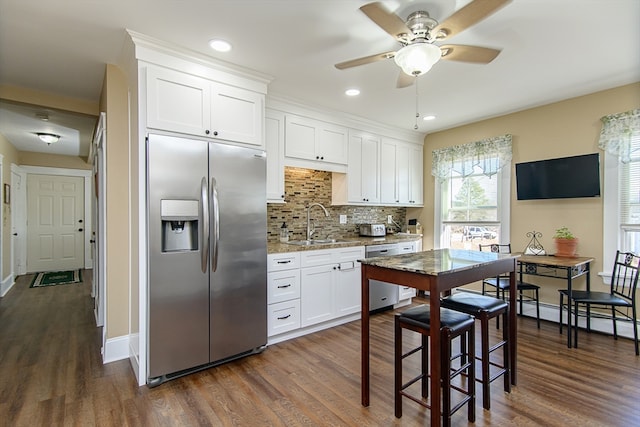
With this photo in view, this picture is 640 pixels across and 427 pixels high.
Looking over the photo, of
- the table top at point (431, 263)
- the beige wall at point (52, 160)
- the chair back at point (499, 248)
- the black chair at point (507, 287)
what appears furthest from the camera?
the beige wall at point (52, 160)

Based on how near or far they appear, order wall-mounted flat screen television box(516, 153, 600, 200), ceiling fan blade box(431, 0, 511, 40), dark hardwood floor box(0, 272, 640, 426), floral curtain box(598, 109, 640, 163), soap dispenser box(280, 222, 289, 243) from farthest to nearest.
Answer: soap dispenser box(280, 222, 289, 243), wall-mounted flat screen television box(516, 153, 600, 200), floral curtain box(598, 109, 640, 163), dark hardwood floor box(0, 272, 640, 426), ceiling fan blade box(431, 0, 511, 40)

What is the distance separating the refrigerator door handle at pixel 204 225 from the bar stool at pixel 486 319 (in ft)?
5.90

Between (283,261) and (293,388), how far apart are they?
112 cm

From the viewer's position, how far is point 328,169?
156 inches

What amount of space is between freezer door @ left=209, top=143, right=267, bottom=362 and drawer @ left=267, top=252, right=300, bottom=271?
0.13m

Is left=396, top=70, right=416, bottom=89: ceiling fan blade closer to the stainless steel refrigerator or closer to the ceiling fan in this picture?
the ceiling fan

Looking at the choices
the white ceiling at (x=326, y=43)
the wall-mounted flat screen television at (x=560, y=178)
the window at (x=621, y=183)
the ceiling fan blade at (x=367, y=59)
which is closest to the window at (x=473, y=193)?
the wall-mounted flat screen television at (x=560, y=178)

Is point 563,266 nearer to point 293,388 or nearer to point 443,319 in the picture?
point 443,319

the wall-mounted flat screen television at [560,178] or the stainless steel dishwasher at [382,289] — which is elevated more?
the wall-mounted flat screen television at [560,178]

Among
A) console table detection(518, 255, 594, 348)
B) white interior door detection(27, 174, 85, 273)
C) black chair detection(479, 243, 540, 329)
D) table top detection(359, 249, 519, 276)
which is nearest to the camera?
table top detection(359, 249, 519, 276)

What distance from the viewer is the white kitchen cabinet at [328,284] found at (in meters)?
3.28

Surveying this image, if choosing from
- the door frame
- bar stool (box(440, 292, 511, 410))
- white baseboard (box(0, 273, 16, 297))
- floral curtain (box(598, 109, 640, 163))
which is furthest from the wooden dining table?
the door frame

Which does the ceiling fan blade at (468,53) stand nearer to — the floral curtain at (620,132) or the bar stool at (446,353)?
the bar stool at (446,353)

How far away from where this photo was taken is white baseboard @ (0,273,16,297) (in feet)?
15.9
